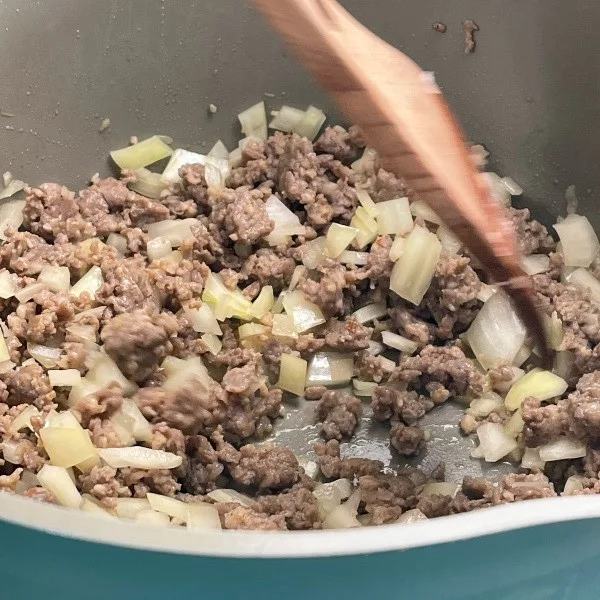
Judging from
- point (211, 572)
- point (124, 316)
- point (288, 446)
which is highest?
point (211, 572)

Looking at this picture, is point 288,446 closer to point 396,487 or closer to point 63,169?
point 396,487

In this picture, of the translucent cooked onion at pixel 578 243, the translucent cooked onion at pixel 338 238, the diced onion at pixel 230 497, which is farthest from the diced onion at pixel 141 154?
the translucent cooked onion at pixel 578 243

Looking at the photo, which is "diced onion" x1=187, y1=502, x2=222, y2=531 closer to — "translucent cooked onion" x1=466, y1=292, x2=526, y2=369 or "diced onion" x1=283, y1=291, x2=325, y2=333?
"diced onion" x1=283, y1=291, x2=325, y2=333

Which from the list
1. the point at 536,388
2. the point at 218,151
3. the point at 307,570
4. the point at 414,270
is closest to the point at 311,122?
the point at 218,151

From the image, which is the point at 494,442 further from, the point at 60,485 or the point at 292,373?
the point at 60,485

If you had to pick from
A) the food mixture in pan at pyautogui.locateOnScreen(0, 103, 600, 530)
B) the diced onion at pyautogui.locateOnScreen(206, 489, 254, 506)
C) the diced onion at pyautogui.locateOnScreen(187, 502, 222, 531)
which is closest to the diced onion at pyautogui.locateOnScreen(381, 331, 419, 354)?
the food mixture in pan at pyautogui.locateOnScreen(0, 103, 600, 530)

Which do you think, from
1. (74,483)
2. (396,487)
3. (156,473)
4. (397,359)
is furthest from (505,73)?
(74,483)

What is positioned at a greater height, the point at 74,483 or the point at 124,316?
the point at 124,316
